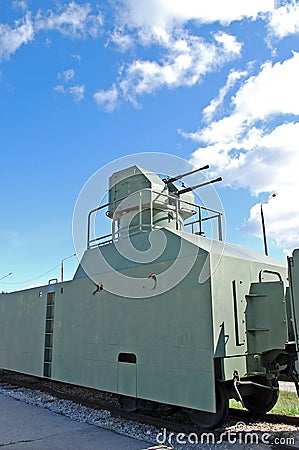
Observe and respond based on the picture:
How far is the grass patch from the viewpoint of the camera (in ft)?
23.6

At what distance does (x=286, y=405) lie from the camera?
7.91m

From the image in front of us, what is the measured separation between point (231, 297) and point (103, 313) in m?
2.62

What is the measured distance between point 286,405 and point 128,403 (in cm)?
324

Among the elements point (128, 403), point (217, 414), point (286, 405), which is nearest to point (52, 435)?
point (128, 403)

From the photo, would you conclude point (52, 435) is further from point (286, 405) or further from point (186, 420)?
point (286, 405)

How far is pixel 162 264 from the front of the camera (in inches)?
254

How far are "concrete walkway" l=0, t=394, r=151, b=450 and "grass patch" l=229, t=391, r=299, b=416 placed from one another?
2.76 m

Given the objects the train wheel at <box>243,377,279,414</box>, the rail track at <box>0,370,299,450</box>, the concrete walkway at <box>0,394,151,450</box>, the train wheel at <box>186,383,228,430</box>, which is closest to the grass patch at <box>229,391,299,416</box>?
the train wheel at <box>243,377,279,414</box>

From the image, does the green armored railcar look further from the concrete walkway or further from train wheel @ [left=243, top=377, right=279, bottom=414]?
the concrete walkway

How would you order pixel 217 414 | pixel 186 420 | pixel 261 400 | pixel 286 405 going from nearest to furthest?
pixel 217 414 < pixel 186 420 < pixel 261 400 < pixel 286 405

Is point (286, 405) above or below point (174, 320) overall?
below

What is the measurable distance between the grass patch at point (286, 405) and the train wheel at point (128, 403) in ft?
6.49

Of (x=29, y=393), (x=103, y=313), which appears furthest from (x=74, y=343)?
(x=29, y=393)

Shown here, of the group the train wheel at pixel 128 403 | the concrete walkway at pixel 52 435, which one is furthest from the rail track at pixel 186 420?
the concrete walkway at pixel 52 435
